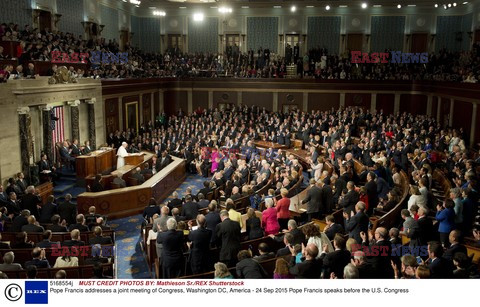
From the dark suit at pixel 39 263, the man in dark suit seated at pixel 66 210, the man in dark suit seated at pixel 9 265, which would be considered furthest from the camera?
the man in dark suit seated at pixel 66 210

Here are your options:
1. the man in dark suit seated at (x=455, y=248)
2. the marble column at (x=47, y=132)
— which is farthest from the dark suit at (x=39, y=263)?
the marble column at (x=47, y=132)

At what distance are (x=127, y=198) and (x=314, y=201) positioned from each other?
5.75 m

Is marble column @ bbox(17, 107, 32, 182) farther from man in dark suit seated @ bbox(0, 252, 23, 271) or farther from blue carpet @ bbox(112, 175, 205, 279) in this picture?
man in dark suit seated @ bbox(0, 252, 23, 271)

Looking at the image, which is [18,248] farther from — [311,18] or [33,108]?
[311,18]

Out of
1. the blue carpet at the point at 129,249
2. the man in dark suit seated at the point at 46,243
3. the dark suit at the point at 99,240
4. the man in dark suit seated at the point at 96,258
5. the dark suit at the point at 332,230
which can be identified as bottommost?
the blue carpet at the point at 129,249

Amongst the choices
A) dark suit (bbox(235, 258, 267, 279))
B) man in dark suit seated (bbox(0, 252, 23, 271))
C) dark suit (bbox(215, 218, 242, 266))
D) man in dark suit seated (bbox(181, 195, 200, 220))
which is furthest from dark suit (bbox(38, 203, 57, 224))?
dark suit (bbox(235, 258, 267, 279))

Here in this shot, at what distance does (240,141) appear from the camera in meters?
18.5

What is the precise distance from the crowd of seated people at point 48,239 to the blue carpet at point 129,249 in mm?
787

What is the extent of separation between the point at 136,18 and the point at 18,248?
25.3 meters

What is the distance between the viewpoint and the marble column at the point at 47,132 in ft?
49.7

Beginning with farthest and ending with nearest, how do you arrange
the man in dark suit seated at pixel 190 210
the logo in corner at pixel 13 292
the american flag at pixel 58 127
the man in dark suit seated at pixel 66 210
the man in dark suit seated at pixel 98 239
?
the american flag at pixel 58 127, the man in dark suit seated at pixel 66 210, the man in dark suit seated at pixel 190 210, the man in dark suit seated at pixel 98 239, the logo in corner at pixel 13 292

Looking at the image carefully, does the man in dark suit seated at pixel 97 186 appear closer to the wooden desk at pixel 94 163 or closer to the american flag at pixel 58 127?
the wooden desk at pixel 94 163

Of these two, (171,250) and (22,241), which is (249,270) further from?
(22,241)

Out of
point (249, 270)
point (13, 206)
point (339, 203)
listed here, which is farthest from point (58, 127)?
point (249, 270)
